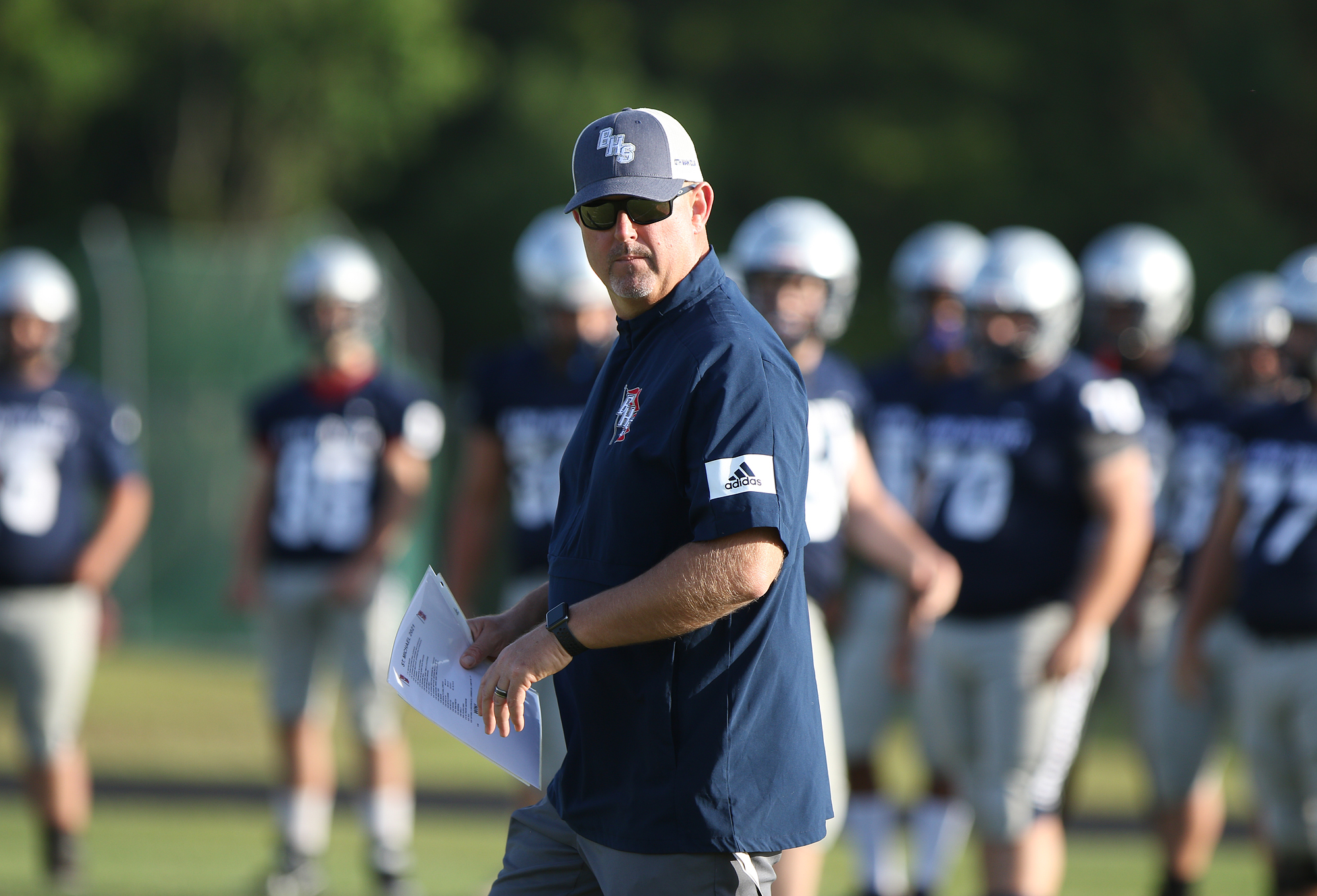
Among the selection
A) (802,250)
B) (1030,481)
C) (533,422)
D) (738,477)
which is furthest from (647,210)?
(533,422)

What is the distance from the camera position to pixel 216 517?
17688 mm

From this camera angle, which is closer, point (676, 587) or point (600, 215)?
point (676, 587)

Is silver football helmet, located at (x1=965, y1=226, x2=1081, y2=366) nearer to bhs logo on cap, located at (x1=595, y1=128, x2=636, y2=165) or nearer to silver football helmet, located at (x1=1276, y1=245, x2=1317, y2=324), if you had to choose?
silver football helmet, located at (x1=1276, y1=245, x2=1317, y2=324)

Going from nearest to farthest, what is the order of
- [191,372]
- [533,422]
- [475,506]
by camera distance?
[533,422] → [475,506] → [191,372]

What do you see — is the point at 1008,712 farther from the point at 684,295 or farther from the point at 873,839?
the point at 684,295

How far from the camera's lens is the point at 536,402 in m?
7.07

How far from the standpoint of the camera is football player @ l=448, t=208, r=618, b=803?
7.04 metres

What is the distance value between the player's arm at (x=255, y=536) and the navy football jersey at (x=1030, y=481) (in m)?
3.41

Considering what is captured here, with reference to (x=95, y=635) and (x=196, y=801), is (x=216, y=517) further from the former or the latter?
(x=95, y=635)

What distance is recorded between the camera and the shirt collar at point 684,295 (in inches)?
140

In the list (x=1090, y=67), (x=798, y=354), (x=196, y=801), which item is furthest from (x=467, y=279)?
(x=798, y=354)

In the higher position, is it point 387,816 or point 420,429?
point 420,429

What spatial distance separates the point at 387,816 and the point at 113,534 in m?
1.89

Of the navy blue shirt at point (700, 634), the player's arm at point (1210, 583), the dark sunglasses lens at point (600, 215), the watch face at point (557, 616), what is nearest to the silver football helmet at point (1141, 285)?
the player's arm at point (1210, 583)
